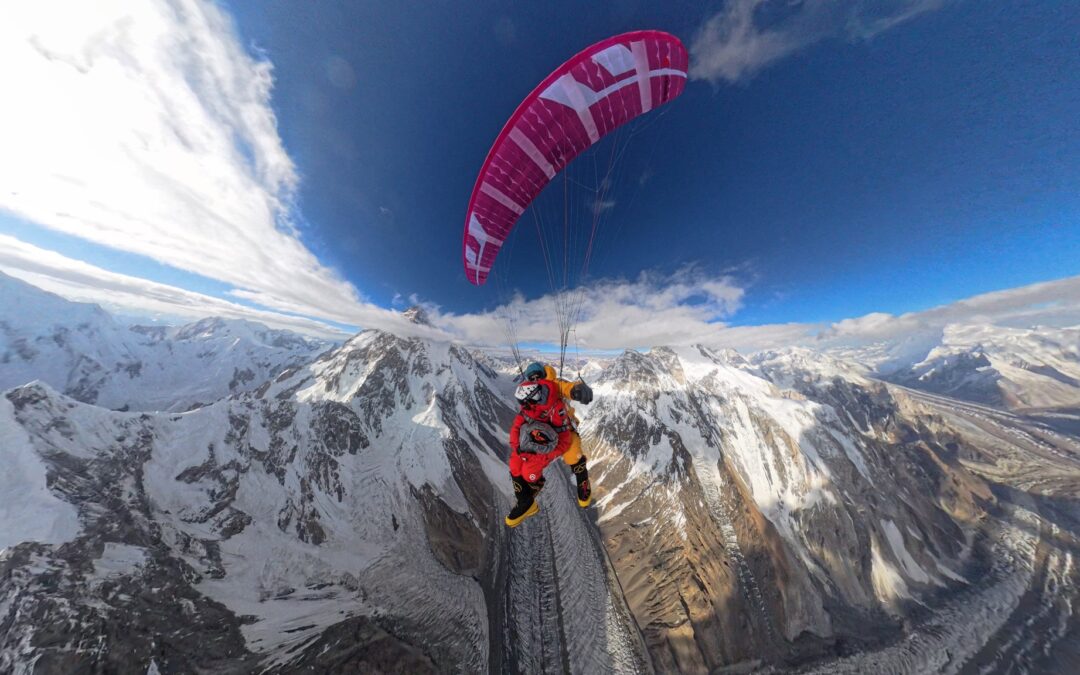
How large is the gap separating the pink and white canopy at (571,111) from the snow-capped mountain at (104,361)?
205 meters

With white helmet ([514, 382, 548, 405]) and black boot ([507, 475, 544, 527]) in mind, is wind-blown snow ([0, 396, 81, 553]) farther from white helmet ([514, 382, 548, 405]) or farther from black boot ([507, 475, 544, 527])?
white helmet ([514, 382, 548, 405])

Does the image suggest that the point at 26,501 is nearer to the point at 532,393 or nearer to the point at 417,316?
the point at 532,393

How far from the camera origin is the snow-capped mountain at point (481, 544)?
85.0 ft

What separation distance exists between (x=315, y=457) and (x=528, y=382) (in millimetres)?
54467

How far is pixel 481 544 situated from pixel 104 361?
9168 inches

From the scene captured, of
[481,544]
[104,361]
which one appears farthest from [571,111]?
[104,361]

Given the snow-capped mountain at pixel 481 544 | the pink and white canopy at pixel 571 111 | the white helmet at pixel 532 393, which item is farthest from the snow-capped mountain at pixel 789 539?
the pink and white canopy at pixel 571 111

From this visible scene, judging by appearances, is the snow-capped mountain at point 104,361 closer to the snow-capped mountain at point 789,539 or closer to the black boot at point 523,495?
the snow-capped mountain at point 789,539

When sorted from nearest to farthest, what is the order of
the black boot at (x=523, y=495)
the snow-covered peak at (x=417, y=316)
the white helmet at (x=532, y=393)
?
the white helmet at (x=532, y=393), the black boot at (x=523, y=495), the snow-covered peak at (x=417, y=316)

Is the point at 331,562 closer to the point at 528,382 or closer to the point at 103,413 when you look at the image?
the point at 103,413

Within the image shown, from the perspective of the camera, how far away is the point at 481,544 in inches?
1890

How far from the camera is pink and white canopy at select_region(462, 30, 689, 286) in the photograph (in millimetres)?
11977

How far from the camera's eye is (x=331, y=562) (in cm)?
3878

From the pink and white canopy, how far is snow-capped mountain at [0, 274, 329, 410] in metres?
205
